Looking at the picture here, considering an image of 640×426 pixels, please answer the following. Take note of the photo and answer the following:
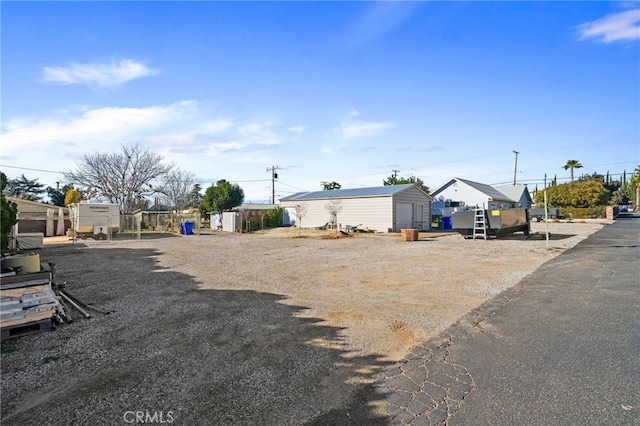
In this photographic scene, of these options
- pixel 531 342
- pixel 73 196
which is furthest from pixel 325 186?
pixel 531 342

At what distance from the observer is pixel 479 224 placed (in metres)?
17.9

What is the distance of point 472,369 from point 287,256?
9527 millimetres

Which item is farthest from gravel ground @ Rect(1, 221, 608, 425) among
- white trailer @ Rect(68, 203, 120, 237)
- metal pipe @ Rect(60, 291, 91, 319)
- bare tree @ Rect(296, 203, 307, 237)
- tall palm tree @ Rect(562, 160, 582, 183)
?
tall palm tree @ Rect(562, 160, 582, 183)

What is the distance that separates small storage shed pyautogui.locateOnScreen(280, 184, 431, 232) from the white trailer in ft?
49.5

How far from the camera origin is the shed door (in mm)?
25219

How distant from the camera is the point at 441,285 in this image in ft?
25.0

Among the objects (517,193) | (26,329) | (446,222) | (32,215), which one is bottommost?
(26,329)

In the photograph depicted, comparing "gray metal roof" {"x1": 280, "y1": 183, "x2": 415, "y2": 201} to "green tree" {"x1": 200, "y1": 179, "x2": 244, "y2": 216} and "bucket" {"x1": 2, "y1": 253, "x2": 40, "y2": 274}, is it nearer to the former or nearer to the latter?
"green tree" {"x1": 200, "y1": 179, "x2": 244, "y2": 216}

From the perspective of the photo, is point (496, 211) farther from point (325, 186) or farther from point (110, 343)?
point (325, 186)

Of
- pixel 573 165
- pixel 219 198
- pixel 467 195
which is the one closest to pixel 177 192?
pixel 219 198

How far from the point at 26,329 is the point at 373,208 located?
22.7 metres

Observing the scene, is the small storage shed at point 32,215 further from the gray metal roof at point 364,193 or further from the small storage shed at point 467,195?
the small storage shed at point 467,195
